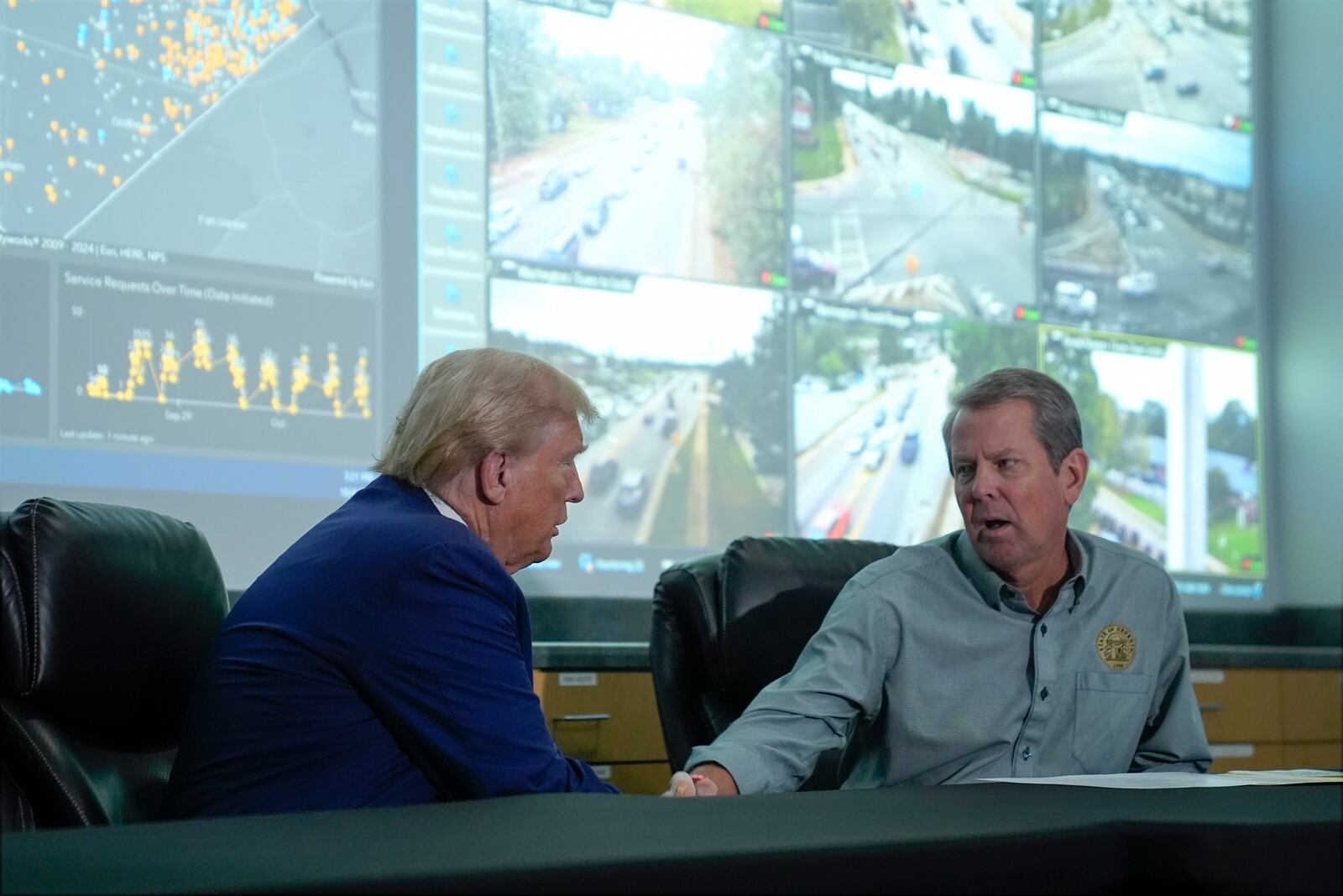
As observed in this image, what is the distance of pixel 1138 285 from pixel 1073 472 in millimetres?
2294

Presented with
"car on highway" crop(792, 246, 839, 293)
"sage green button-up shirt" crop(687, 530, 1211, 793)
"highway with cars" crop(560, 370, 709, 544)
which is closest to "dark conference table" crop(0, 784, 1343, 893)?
"sage green button-up shirt" crop(687, 530, 1211, 793)

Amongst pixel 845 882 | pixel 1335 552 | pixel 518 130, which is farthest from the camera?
pixel 1335 552

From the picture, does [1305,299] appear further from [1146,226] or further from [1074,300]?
[1074,300]

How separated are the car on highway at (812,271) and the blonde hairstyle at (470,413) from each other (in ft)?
6.32

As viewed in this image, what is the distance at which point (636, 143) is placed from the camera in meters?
3.26

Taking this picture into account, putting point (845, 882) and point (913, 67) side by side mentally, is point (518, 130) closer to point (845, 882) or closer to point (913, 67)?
point (913, 67)

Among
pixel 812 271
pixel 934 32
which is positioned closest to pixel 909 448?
pixel 812 271

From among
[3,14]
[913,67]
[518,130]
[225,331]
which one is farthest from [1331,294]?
[3,14]

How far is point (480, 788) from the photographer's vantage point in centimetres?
120

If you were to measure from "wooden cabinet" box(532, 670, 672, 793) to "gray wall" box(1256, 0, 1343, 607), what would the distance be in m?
2.39

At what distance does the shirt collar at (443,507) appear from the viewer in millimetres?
1534

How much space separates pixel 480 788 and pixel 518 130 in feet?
7.09

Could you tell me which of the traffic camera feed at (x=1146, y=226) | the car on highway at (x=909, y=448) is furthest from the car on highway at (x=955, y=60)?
the car on highway at (x=909, y=448)

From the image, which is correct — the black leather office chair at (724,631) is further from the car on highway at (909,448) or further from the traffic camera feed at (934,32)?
the traffic camera feed at (934,32)
